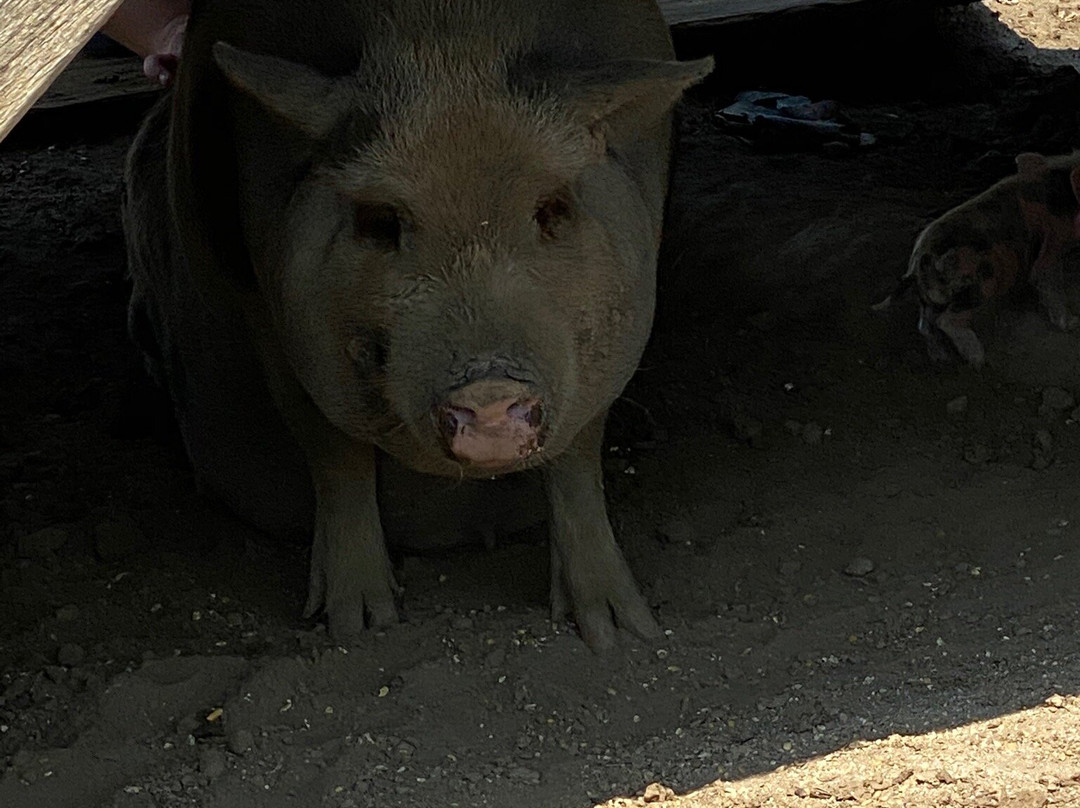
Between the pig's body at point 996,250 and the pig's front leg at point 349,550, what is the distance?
1709 mm

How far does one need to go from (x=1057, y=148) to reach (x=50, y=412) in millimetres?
3564

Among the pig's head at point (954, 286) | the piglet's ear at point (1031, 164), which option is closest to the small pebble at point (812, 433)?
the pig's head at point (954, 286)

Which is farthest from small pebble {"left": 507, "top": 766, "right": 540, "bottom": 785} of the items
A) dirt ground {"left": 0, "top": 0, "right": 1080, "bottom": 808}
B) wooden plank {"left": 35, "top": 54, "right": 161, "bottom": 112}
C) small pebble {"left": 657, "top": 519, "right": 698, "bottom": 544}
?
wooden plank {"left": 35, "top": 54, "right": 161, "bottom": 112}

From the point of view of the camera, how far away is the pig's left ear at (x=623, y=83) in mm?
2717

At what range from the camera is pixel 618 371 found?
3012 mm

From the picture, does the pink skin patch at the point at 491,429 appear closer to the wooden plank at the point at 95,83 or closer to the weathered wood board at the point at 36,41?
the weathered wood board at the point at 36,41

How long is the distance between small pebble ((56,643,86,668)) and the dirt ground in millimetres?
12

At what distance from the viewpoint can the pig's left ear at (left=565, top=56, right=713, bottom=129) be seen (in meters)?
2.72

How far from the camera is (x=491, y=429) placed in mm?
2516

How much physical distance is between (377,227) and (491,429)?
18.1 inches

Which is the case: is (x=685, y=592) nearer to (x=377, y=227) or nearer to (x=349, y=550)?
(x=349, y=550)

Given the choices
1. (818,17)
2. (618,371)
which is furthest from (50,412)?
(818,17)

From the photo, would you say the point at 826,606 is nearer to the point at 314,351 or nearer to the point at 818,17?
the point at 314,351

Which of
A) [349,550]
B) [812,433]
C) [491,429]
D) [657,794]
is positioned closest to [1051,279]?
[812,433]
